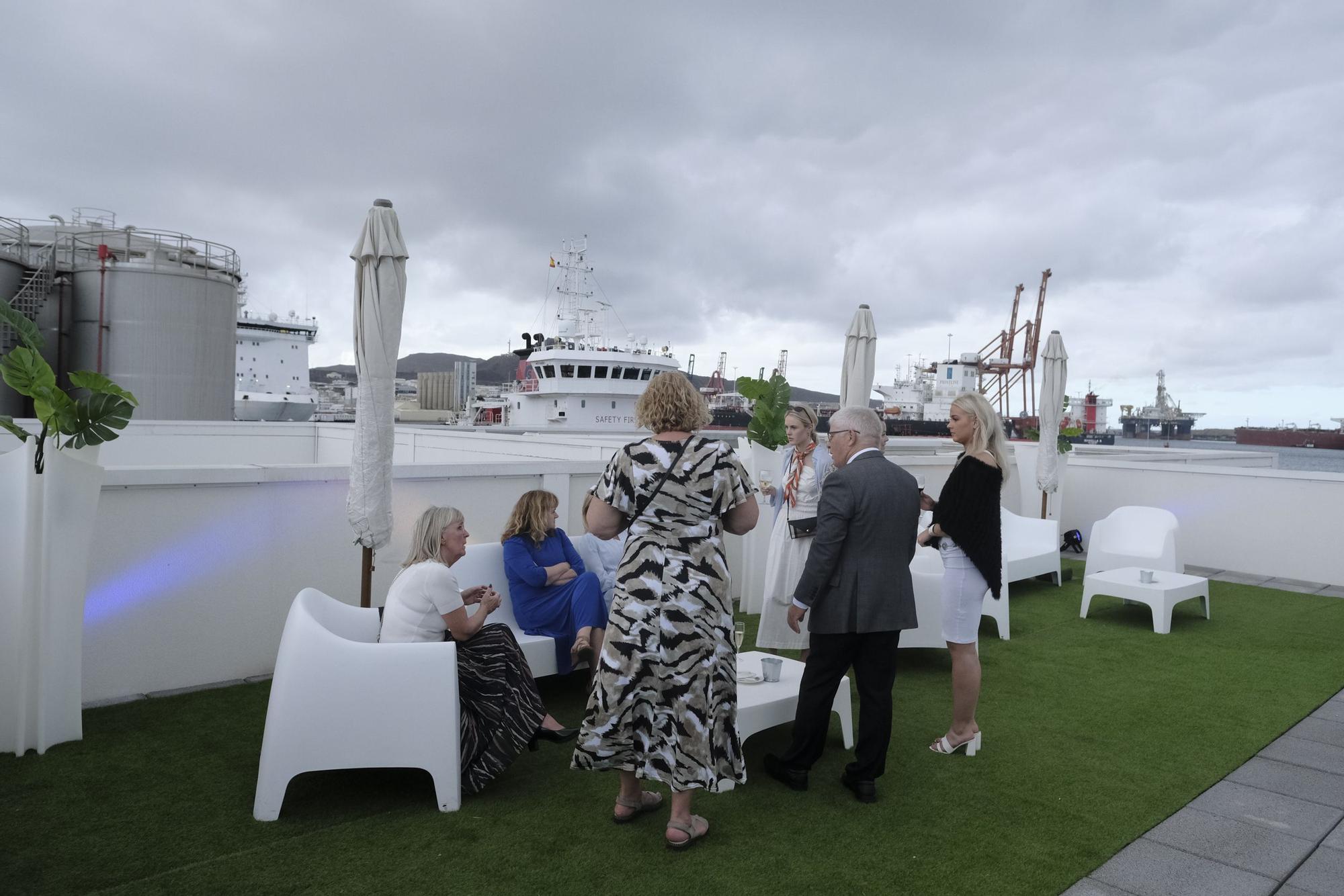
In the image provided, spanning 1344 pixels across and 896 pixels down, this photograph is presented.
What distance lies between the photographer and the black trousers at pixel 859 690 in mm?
2836

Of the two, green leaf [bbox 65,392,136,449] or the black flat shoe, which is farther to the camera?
the black flat shoe

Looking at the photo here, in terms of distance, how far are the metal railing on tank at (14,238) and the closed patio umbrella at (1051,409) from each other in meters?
23.5

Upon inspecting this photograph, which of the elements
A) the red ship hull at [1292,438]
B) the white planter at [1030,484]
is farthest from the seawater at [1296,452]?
the white planter at [1030,484]

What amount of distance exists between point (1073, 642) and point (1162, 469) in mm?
4586

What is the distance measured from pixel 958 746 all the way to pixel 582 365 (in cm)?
1892

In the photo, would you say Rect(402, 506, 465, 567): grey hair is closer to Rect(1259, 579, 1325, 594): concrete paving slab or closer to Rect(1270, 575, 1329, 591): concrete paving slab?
Rect(1259, 579, 1325, 594): concrete paving slab

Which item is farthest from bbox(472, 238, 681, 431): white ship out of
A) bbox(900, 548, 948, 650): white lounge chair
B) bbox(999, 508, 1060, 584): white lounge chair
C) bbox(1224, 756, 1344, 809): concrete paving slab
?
bbox(1224, 756, 1344, 809): concrete paving slab

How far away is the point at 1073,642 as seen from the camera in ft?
17.7

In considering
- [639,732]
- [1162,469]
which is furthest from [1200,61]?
[639,732]

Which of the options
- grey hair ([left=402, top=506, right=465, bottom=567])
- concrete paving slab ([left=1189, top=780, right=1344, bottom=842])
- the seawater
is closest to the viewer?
concrete paving slab ([left=1189, top=780, right=1344, bottom=842])

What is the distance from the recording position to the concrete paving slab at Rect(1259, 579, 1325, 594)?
737cm

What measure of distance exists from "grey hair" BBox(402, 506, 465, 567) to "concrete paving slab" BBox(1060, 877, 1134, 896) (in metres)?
2.30

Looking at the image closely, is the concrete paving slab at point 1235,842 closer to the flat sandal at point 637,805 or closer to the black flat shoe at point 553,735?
the flat sandal at point 637,805

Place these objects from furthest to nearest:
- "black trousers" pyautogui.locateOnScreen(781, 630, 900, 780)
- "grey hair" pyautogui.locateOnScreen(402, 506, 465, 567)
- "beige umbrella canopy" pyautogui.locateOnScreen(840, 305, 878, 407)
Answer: "beige umbrella canopy" pyautogui.locateOnScreen(840, 305, 878, 407) → "grey hair" pyautogui.locateOnScreen(402, 506, 465, 567) → "black trousers" pyautogui.locateOnScreen(781, 630, 900, 780)
